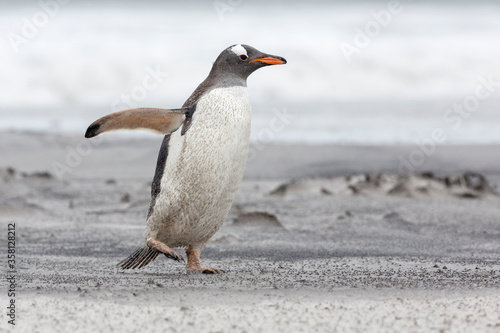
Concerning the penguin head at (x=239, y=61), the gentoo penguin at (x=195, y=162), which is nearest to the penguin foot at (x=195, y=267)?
the gentoo penguin at (x=195, y=162)

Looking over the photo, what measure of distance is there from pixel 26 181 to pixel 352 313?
6.78m

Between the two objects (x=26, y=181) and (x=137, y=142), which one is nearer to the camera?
(x=26, y=181)

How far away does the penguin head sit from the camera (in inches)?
182

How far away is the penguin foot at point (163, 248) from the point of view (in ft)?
14.2

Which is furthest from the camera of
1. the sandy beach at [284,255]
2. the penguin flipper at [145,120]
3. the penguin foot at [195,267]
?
the penguin foot at [195,267]

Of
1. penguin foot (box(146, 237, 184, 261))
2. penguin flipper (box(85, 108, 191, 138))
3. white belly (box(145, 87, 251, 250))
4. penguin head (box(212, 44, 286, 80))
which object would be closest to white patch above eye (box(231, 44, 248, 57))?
penguin head (box(212, 44, 286, 80))

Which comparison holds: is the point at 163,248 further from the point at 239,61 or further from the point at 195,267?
the point at 239,61

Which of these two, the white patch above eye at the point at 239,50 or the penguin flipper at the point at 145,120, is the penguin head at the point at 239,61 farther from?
the penguin flipper at the point at 145,120

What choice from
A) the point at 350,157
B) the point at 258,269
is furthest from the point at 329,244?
the point at 350,157

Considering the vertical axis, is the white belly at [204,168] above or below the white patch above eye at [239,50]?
below

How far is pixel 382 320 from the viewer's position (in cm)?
310

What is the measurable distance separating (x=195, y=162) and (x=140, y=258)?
0.63 m

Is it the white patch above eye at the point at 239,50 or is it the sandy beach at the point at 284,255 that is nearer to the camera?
the sandy beach at the point at 284,255

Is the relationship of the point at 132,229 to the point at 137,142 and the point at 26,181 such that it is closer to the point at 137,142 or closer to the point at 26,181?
the point at 26,181
